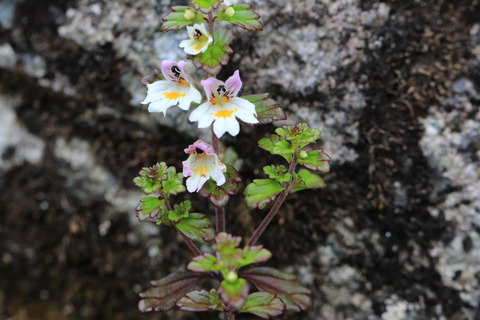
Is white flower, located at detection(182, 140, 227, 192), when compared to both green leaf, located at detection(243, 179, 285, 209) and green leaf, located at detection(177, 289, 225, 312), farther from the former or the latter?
green leaf, located at detection(177, 289, 225, 312)

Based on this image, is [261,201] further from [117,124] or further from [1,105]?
[1,105]

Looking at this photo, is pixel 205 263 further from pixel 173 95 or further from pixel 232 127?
pixel 173 95

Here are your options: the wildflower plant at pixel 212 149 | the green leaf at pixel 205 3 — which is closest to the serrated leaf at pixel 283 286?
the wildflower plant at pixel 212 149

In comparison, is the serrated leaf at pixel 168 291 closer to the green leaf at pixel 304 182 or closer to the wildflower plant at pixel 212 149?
the wildflower plant at pixel 212 149

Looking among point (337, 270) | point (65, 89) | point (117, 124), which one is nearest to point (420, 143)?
point (337, 270)

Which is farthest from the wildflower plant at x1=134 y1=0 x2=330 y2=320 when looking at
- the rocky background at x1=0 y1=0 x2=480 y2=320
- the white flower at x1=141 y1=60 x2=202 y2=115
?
the rocky background at x1=0 y1=0 x2=480 y2=320
